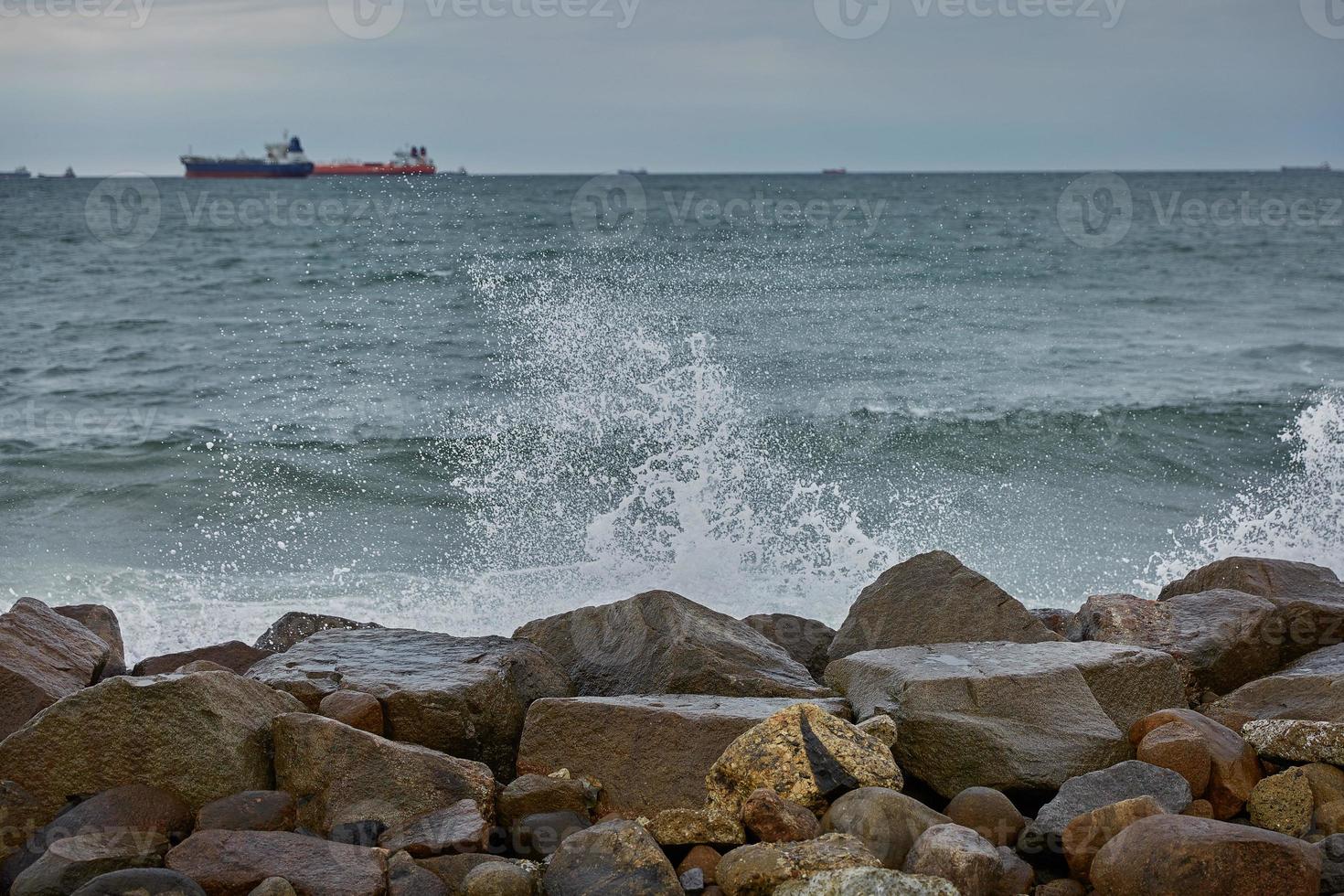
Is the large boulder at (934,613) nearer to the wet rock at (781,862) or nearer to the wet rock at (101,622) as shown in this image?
the wet rock at (781,862)

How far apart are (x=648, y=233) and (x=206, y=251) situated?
33.1 ft

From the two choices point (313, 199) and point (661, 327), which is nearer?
point (661, 327)

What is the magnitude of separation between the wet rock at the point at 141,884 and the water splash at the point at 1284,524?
659cm

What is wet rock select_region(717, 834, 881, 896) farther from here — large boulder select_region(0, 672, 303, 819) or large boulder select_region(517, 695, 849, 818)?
large boulder select_region(0, 672, 303, 819)

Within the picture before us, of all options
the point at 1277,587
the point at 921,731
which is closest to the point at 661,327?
the point at 1277,587

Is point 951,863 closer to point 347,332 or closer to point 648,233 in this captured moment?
point 347,332

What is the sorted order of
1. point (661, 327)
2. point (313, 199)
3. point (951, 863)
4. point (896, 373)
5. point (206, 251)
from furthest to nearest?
1. point (313, 199)
2. point (206, 251)
3. point (661, 327)
4. point (896, 373)
5. point (951, 863)

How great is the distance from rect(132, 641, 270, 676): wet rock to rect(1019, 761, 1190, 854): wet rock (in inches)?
127

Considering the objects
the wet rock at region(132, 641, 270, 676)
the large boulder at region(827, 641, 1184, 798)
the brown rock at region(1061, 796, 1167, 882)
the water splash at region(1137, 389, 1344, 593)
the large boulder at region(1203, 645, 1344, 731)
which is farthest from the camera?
the water splash at region(1137, 389, 1344, 593)

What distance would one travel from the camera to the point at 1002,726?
3920 mm

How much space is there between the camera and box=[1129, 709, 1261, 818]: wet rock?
370 centimetres

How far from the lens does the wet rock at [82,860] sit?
321 cm

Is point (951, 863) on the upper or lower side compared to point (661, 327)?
lower

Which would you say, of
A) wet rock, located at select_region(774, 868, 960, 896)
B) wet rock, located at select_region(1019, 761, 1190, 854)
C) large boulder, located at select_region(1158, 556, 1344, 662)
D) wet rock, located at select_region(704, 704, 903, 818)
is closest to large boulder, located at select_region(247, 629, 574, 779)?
wet rock, located at select_region(704, 704, 903, 818)
